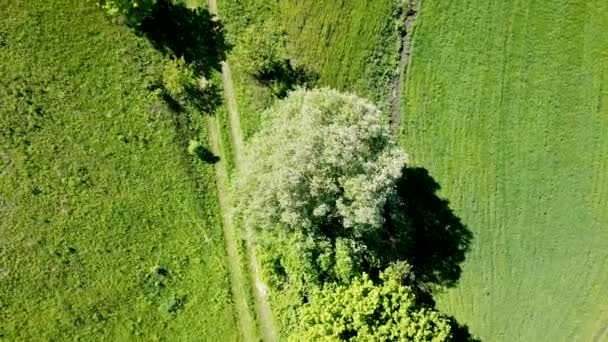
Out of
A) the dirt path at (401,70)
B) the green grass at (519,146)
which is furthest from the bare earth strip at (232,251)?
the green grass at (519,146)

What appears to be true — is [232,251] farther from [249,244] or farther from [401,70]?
[401,70]

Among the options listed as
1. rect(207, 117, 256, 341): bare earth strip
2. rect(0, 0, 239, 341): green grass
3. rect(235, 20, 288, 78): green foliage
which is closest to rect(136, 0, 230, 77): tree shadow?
rect(0, 0, 239, 341): green grass

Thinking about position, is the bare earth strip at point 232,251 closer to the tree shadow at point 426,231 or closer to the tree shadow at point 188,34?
the tree shadow at point 188,34

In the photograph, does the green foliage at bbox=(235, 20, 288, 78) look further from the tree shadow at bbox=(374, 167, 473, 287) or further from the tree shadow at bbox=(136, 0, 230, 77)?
the tree shadow at bbox=(374, 167, 473, 287)

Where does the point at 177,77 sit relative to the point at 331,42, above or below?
below

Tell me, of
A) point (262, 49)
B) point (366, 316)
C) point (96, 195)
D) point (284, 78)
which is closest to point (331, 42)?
point (284, 78)
